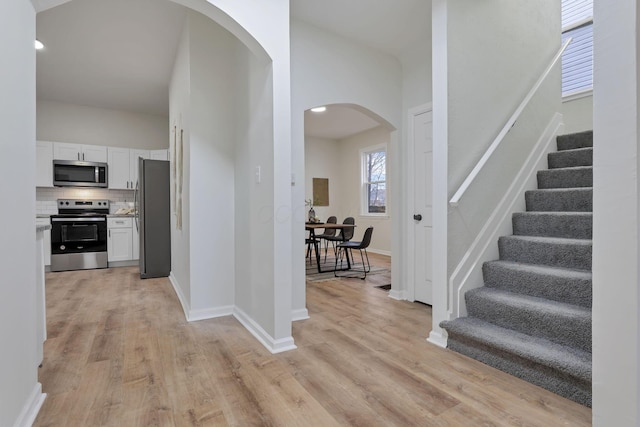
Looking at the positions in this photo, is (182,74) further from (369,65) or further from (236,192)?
(369,65)

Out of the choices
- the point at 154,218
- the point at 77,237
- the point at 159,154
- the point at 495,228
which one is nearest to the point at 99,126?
the point at 159,154

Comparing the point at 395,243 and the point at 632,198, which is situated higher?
the point at 632,198

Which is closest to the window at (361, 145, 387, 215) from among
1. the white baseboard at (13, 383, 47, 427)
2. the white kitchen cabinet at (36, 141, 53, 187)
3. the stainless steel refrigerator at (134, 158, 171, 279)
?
the stainless steel refrigerator at (134, 158, 171, 279)

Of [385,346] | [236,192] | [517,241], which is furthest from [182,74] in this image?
[517,241]

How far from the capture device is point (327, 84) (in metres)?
3.39

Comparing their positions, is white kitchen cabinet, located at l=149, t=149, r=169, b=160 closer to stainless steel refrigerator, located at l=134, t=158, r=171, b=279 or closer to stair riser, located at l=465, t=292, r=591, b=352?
stainless steel refrigerator, located at l=134, t=158, r=171, b=279

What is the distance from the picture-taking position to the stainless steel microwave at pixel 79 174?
5.60 metres

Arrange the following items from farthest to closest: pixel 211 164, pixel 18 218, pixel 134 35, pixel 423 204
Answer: pixel 134 35
pixel 423 204
pixel 211 164
pixel 18 218

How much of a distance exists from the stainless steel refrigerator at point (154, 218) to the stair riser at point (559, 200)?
462 centimetres

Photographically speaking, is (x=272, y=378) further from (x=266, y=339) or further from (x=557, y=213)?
(x=557, y=213)

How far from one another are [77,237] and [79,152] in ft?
4.97

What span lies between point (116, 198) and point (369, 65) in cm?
539

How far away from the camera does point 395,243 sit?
155 inches

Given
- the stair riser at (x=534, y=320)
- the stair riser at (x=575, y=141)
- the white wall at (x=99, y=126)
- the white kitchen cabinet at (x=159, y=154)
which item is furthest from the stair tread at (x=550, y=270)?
the white wall at (x=99, y=126)
